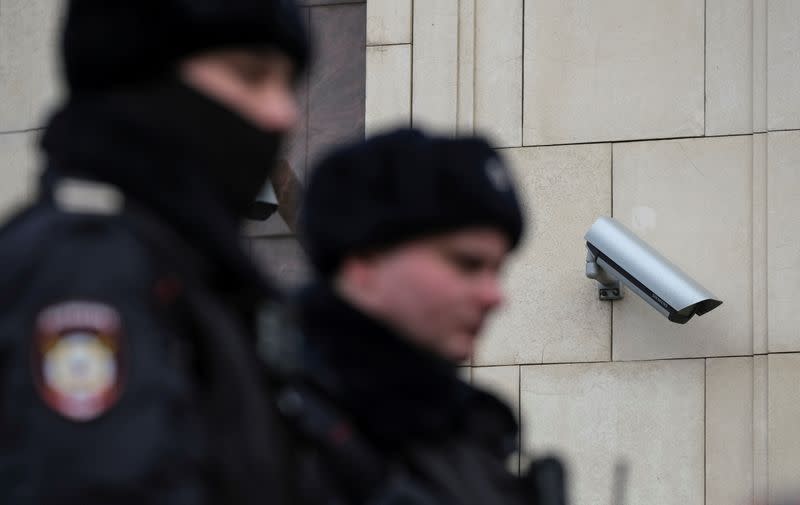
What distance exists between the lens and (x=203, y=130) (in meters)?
2.79

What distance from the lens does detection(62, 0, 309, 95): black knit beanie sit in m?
2.80

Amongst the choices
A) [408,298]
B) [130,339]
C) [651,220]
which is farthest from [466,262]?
[651,220]

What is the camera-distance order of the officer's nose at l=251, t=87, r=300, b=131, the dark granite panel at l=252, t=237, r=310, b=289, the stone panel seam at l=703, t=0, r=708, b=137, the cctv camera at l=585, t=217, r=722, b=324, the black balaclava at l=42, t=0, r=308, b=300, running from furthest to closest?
the dark granite panel at l=252, t=237, r=310, b=289 → the stone panel seam at l=703, t=0, r=708, b=137 → the cctv camera at l=585, t=217, r=722, b=324 → the officer's nose at l=251, t=87, r=300, b=131 → the black balaclava at l=42, t=0, r=308, b=300

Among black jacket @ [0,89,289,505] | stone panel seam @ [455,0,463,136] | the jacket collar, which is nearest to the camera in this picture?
black jacket @ [0,89,289,505]

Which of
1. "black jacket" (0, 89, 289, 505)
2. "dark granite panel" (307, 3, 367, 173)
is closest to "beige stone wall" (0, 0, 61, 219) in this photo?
"dark granite panel" (307, 3, 367, 173)

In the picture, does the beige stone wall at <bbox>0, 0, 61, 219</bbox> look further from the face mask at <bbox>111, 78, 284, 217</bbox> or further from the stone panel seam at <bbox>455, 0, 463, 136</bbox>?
the face mask at <bbox>111, 78, 284, 217</bbox>

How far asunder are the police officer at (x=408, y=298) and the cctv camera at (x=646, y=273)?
696 cm

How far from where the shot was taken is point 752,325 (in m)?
10.4

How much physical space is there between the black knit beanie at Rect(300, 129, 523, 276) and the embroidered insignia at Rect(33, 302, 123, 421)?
1.92 ft

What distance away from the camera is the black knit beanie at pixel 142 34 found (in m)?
2.80

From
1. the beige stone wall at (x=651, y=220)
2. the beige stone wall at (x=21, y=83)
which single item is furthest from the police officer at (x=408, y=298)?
the beige stone wall at (x=21, y=83)

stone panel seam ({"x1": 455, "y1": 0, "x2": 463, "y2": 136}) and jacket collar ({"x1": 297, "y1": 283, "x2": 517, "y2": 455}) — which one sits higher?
stone panel seam ({"x1": 455, "y1": 0, "x2": 463, "y2": 136})

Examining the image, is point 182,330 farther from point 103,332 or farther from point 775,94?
point 775,94

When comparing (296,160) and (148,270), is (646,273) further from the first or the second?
(148,270)
